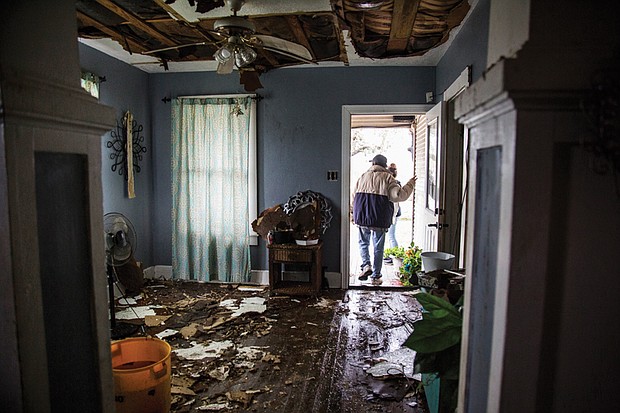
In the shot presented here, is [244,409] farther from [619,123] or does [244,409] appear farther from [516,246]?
[619,123]

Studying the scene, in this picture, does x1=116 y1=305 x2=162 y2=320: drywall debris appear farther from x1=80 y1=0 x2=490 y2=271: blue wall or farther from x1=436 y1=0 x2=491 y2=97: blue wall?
x1=436 y1=0 x2=491 y2=97: blue wall

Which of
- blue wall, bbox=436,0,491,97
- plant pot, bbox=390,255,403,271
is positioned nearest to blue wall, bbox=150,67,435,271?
blue wall, bbox=436,0,491,97

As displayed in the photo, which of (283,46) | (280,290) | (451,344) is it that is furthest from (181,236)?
(451,344)

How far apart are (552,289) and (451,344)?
2.66 ft

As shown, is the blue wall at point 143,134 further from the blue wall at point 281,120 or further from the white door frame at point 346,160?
the white door frame at point 346,160

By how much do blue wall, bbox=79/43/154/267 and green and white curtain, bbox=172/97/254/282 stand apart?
0.36 metres

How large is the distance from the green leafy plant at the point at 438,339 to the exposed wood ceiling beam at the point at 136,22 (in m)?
2.75

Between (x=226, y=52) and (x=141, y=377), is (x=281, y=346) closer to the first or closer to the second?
(x=141, y=377)

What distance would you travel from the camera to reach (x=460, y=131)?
3.72 metres

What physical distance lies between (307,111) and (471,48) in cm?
222

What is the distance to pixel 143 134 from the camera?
508cm

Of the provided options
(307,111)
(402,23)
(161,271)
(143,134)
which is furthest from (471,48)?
(161,271)

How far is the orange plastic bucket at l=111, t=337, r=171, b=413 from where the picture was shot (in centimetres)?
200

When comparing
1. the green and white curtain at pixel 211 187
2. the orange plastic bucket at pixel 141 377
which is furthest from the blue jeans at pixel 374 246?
the orange plastic bucket at pixel 141 377
